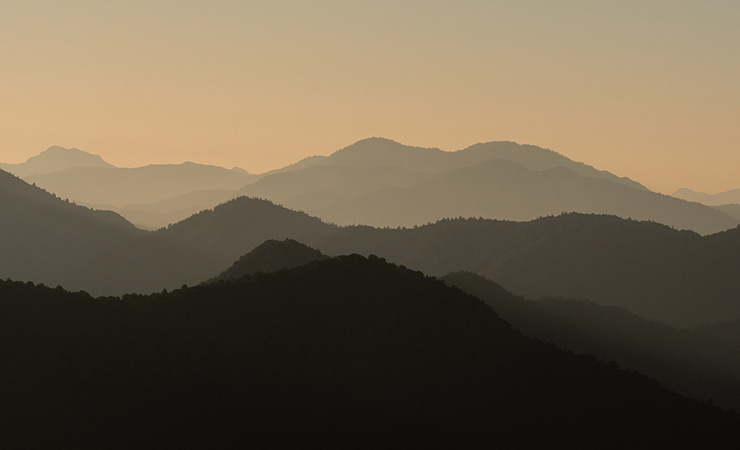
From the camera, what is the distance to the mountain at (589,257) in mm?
94000

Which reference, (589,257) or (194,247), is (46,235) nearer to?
(194,247)

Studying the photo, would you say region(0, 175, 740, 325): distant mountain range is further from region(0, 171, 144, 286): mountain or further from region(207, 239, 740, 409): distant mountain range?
region(207, 239, 740, 409): distant mountain range

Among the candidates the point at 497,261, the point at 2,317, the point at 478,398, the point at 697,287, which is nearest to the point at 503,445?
the point at 478,398

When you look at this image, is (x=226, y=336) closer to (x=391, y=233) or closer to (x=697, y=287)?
(x=697, y=287)

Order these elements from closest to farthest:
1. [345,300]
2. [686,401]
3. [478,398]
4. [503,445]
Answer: [503,445] < [478,398] < [686,401] < [345,300]

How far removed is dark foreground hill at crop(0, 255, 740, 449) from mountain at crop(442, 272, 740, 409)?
1427 cm

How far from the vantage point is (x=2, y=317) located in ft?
111

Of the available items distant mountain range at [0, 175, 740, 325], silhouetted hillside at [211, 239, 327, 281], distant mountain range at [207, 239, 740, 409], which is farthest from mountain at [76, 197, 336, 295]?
distant mountain range at [207, 239, 740, 409]

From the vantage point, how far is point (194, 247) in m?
124

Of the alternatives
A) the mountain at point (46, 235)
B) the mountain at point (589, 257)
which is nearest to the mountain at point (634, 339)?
the mountain at point (589, 257)

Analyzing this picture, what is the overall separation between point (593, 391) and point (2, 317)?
919 inches

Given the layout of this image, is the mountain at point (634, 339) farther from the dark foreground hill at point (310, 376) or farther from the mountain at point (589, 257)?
→ the mountain at point (589, 257)

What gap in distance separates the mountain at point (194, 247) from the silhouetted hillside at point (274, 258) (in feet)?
152

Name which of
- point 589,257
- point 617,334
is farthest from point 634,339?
point 589,257
